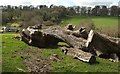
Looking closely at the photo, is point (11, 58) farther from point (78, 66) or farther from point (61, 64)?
point (78, 66)

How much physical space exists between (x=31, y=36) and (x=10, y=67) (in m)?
6.39

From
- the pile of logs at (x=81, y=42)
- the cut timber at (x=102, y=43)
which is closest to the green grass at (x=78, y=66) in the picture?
the pile of logs at (x=81, y=42)

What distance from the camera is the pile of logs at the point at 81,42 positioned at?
17391 millimetres

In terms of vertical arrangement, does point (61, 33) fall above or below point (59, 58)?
above

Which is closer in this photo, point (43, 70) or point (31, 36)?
point (43, 70)

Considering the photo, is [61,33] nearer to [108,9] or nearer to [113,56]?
[113,56]

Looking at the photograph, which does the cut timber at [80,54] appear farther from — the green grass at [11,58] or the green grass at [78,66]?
the green grass at [11,58]

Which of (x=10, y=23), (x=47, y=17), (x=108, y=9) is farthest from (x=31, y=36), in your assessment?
(x=108, y=9)

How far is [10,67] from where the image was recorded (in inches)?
539

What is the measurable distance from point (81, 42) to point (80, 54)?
185cm

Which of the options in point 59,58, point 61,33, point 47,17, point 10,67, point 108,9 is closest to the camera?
point 10,67

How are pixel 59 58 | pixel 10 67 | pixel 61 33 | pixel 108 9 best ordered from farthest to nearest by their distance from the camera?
1. pixel 108 9
2. pixel 61 33
3. pixel 59 58
4. pixel 10 67

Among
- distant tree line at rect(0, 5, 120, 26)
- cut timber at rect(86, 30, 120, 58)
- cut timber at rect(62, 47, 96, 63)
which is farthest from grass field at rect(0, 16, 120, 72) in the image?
distant tree line at rect(0, 5, 120, 26)

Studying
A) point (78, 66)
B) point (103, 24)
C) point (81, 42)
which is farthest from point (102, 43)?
point (103, 24)
